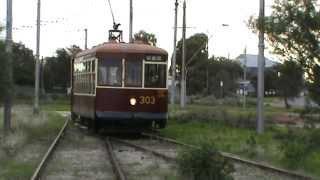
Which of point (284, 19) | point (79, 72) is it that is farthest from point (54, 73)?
point (284, 19)

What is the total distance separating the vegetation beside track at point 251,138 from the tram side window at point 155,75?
6.64ft

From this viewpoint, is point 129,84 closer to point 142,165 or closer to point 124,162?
point 124,162

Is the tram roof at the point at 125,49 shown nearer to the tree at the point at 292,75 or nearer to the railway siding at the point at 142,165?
the railway siding at the point at 142,165

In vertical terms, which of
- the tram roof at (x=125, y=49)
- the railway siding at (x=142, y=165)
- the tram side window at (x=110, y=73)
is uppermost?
the tram roof at (x=125, y=49)

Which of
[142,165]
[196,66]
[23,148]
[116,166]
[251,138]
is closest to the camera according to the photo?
[116,166]

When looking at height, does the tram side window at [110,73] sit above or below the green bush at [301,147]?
above

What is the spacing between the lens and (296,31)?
561 inches

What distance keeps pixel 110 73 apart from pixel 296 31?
13379 millimetres

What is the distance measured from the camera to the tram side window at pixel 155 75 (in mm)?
26938

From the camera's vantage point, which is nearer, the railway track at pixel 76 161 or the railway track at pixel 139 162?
the railway track at pixel 139 162

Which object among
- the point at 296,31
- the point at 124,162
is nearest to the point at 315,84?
the point at 296,31

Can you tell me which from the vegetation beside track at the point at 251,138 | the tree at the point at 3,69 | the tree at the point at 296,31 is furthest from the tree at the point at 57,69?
the tree at the point at 296,31

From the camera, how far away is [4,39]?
28.6m

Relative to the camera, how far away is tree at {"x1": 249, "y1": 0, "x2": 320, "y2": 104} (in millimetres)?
14094
